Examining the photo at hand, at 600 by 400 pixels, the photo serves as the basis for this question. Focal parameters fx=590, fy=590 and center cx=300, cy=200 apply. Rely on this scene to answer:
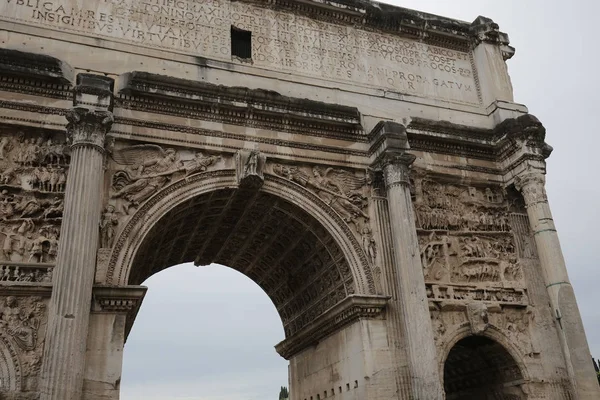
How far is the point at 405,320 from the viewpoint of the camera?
10.1 meters

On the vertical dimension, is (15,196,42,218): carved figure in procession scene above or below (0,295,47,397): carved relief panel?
above

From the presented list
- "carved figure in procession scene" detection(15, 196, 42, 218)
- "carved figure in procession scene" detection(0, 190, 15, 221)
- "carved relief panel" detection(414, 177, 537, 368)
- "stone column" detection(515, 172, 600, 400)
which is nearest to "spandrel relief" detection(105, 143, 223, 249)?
"carved figure in procession scene" detection(15, 196, 42, 218)

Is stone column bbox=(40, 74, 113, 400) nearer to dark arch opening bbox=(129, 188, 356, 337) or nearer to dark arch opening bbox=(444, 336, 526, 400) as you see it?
dark arch opening bbox=(129, 188, 356, 337)

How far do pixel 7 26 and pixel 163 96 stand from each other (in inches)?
117

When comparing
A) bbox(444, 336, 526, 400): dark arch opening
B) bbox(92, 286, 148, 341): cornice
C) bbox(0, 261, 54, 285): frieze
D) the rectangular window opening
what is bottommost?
bbox(444, 336, 526, 400): dark arch opening

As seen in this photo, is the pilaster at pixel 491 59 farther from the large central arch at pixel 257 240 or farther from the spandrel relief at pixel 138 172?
the spandrel relief at pixel 138 172

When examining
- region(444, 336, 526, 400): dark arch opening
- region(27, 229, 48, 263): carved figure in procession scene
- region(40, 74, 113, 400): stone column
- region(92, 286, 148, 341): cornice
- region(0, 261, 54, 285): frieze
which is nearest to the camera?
region(40, 74, 113, 400): stone column

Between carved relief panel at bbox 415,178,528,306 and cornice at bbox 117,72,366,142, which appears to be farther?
carved relief panel at bbox 415,178,528,306

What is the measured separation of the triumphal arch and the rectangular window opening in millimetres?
46

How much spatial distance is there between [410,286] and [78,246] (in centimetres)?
546

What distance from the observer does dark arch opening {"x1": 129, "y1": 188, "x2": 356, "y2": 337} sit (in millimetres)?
11039

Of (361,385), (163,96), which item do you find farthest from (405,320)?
(163,96)

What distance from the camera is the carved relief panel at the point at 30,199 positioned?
29.7ft

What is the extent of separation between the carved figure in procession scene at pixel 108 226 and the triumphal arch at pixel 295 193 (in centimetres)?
5
